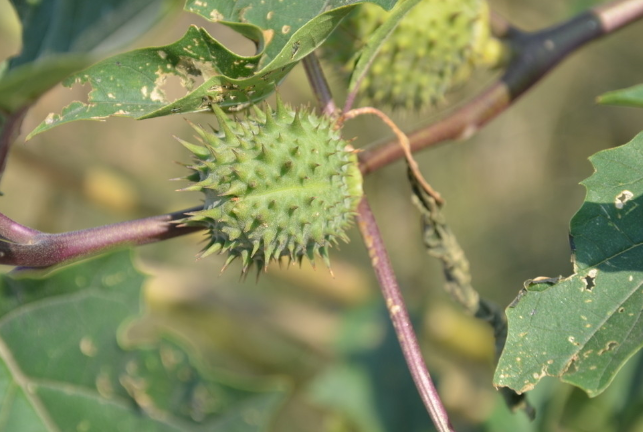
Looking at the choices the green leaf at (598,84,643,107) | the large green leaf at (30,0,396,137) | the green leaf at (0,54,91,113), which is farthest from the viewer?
the large green leaf at (30,0,396,137)

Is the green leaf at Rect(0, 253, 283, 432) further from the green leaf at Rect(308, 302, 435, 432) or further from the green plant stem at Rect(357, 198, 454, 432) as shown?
the green plant stem at Rect(357, 198, 454, 432)

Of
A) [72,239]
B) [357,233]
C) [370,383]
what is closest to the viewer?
[72,239]

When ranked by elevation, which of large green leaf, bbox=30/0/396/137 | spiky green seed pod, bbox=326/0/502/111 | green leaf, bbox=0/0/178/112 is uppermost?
green leaf, bbox=0/0/178/112

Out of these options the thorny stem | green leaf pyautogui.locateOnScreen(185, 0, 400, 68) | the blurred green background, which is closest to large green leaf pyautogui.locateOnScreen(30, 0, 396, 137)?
green leaf pyautogui.locateOnScreen(185, 0, 400, 68)

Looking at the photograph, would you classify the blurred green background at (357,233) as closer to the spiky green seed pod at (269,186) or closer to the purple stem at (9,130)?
the spiky green seed pod at (269,186)

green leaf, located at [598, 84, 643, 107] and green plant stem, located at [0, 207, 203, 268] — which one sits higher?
green plant stem, located at [0, 207, 203, 268]

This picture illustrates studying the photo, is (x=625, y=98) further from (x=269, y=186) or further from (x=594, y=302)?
(x=269, y=186)

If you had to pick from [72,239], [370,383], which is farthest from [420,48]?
[370,383]
